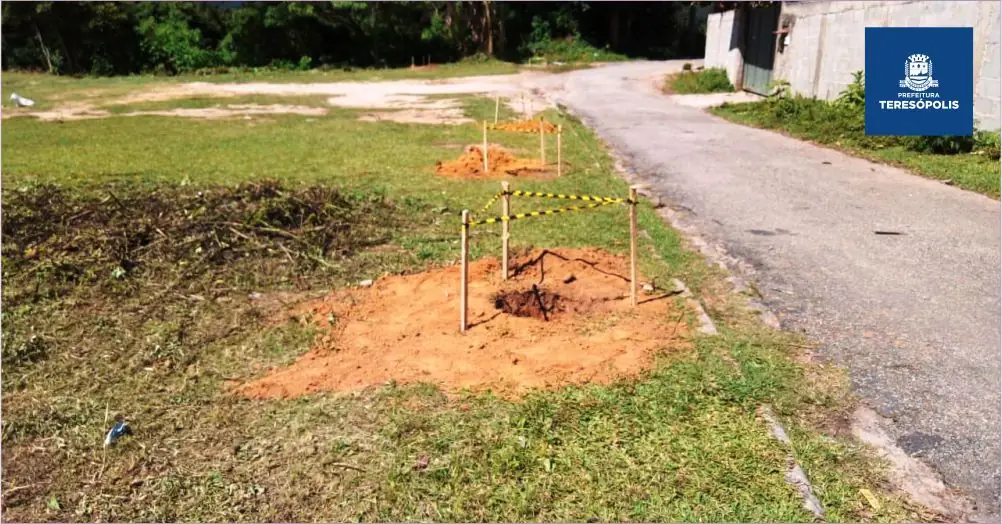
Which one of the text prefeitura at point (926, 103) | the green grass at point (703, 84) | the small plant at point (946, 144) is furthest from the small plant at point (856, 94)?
→ the green grass at point (703, 84)

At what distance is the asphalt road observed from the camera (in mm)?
4035

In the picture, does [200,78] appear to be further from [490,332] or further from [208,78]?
[490,332]

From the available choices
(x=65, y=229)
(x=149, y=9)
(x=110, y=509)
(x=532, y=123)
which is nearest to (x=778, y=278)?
(x=110, y=509)

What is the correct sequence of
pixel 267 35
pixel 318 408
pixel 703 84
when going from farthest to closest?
pixel 267 35, pixel 703 84, pixel 318 408

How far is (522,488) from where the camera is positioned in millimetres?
3422

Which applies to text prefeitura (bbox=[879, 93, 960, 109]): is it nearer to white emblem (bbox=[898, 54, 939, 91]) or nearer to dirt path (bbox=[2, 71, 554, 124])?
white emblem (bbox=[898, 54, 939, 91])

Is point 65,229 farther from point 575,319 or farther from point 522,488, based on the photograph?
point 522,488

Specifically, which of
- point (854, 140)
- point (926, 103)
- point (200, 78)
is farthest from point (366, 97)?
point (926, 103)

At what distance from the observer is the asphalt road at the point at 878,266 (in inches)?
159

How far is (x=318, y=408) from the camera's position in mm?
4172

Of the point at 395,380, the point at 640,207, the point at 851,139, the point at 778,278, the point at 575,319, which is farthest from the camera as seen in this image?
the point at 851,139

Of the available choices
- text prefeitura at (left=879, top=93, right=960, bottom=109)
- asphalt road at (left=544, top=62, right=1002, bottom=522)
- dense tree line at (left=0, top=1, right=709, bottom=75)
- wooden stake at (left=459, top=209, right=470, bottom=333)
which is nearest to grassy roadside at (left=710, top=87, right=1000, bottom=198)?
asphalt road at (left=544, top=62, right=1002, bottom=522)

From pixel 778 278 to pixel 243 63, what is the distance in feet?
121

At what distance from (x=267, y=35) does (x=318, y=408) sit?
37.8 metres
